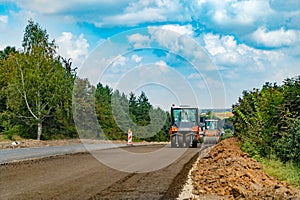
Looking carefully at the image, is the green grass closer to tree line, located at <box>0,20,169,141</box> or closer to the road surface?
the road surface

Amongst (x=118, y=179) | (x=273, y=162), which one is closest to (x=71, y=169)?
(x=118, y=179)

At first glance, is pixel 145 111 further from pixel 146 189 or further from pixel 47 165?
pixel 146 189

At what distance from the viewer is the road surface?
34.4 ft

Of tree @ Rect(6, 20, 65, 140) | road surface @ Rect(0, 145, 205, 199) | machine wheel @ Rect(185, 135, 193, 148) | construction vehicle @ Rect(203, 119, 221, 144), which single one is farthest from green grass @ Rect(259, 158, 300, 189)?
tree @ Rect(6, 20, 65, 140)

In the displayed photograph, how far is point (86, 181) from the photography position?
12.9m

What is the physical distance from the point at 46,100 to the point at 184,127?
73.8 ft

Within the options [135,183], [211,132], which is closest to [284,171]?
[135,183]

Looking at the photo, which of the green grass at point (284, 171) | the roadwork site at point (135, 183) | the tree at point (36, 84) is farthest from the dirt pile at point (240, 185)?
the tree at point (36, 84)

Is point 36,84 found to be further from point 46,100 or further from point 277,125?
point 277,125

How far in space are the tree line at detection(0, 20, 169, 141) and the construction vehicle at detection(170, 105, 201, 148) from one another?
13254mm

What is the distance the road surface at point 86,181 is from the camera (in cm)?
1050

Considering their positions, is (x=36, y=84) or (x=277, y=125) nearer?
(x=277, y=125)

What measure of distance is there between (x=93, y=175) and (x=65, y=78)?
4043cm

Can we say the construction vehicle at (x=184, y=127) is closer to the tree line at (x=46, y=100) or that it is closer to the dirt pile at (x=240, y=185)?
the tree line at (x=46, y=100)
